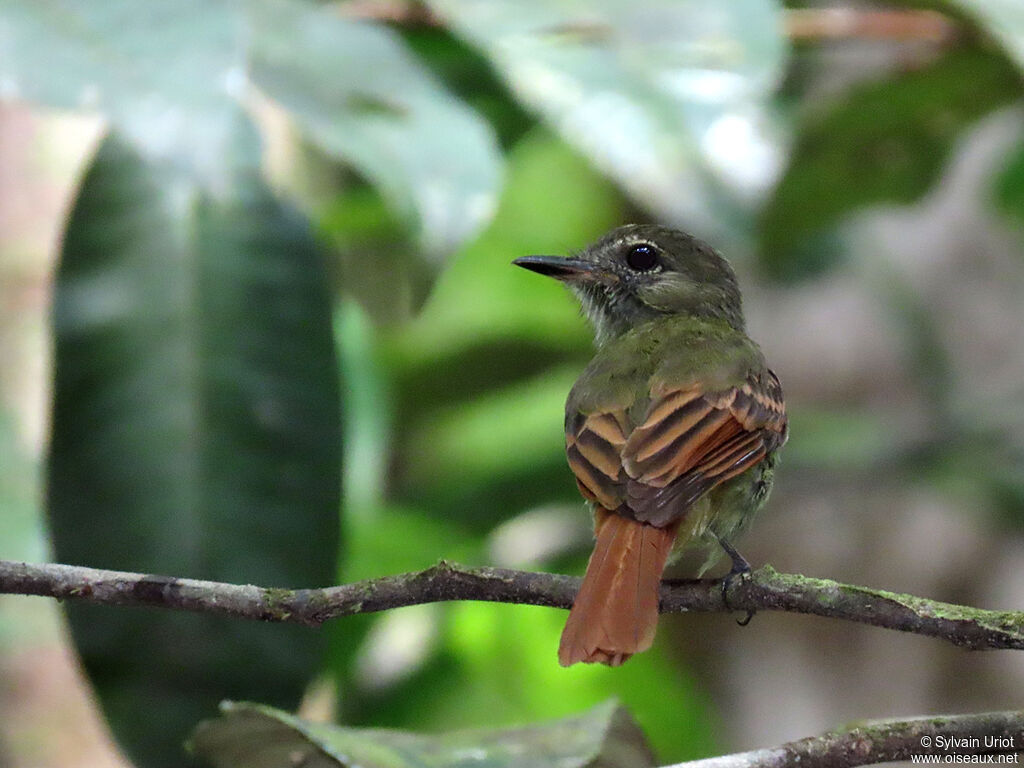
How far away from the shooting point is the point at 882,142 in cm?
408

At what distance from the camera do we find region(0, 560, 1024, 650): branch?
1.58 metres

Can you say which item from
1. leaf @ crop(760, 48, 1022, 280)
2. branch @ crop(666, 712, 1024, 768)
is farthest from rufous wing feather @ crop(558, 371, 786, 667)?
leaf @ crop(760, 48, 1022, 280)

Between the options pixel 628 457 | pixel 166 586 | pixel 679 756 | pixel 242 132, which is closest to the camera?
pixel 166 586

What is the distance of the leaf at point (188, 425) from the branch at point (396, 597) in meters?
0.89

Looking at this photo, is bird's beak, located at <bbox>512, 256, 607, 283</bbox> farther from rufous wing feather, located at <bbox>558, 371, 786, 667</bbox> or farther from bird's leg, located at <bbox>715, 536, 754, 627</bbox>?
bird's leg, located at <bbox>715, 536, 754, 627</bbox>

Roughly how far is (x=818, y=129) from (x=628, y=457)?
2.10 metres

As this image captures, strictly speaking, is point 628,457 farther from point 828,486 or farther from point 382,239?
point 828,486

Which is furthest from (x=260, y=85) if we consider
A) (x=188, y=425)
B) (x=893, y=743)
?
(x=893, y=743)

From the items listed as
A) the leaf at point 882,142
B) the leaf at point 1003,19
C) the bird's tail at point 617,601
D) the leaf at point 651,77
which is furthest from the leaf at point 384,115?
the leaf at point 882,142

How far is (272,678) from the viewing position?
8.26 ft

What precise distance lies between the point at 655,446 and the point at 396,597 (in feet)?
2.56

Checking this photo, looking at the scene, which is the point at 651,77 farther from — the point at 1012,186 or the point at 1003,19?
the point at 1012,186

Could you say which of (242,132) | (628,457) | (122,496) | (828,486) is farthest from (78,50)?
(828,486)

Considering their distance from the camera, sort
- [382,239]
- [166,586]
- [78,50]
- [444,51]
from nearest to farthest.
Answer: [166,586] < [78,50] < [444,51] < [382,239]
